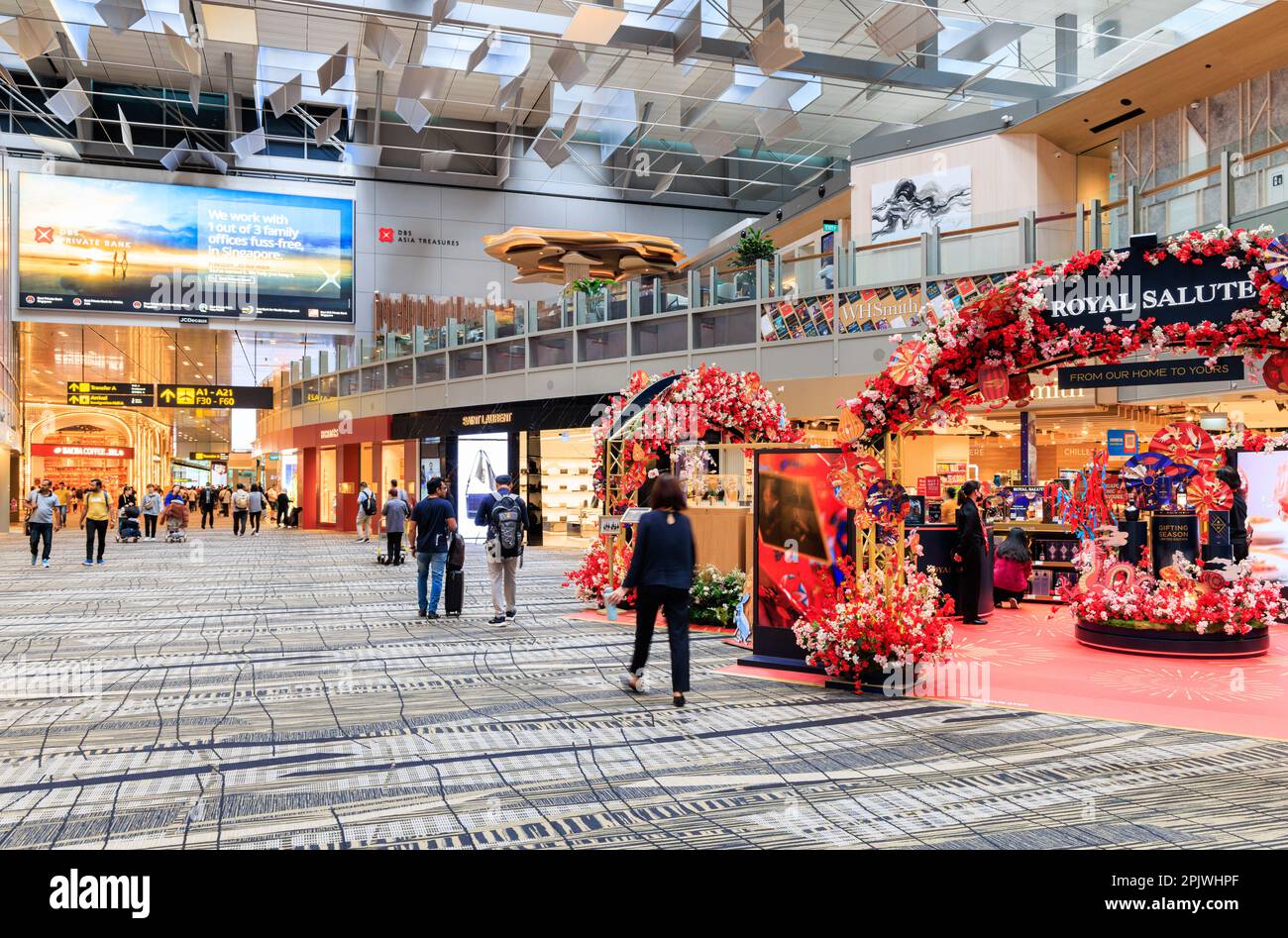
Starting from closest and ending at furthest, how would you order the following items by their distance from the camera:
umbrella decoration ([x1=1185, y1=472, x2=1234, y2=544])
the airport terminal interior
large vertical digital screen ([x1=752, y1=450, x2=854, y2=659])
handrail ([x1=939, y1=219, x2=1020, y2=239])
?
the airport terminal interior → large vertical digital screen ([x1=752, y1=450, x2=854, y2=659]) → umbrella decoration ([x1=1185, y1=472, x2=1234, y2=544]) → handrail ([x1=939, y1=219, x2=1020, y2=239])

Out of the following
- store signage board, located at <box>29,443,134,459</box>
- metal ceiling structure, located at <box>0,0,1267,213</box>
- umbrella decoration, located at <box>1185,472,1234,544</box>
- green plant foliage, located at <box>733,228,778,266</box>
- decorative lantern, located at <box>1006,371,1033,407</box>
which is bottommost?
umbrella decoration, located at <box>1185,472,1234,544</box>

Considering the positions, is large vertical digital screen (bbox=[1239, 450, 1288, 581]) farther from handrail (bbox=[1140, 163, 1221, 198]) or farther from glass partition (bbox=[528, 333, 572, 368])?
glass partition (bbox=[528, 333, 572, 368])

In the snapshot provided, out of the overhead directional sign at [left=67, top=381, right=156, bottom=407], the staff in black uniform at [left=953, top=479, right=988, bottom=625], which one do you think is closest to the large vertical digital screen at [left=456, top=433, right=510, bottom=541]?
the overhead directional sign at [left=67, top=381, right=156, bottom=407]

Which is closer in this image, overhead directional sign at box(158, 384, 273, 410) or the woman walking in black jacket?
the woman walking in black jacket

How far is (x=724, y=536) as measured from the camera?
11.2 m

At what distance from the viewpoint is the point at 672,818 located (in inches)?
164

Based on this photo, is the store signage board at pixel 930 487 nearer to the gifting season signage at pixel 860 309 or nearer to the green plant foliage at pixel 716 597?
the green plant foliage at pixel 716 597

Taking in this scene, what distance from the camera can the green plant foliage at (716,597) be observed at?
1038cm

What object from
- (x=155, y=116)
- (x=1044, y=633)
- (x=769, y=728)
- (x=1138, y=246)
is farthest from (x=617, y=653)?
(x=155, y=116)

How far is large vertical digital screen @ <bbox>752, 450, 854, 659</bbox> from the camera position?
306 inches

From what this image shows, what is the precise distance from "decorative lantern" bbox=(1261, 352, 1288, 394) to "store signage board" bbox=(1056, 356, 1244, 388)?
0.35 meters

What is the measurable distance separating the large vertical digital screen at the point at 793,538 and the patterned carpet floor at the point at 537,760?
0.63m

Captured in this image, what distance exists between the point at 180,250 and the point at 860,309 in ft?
51.8
